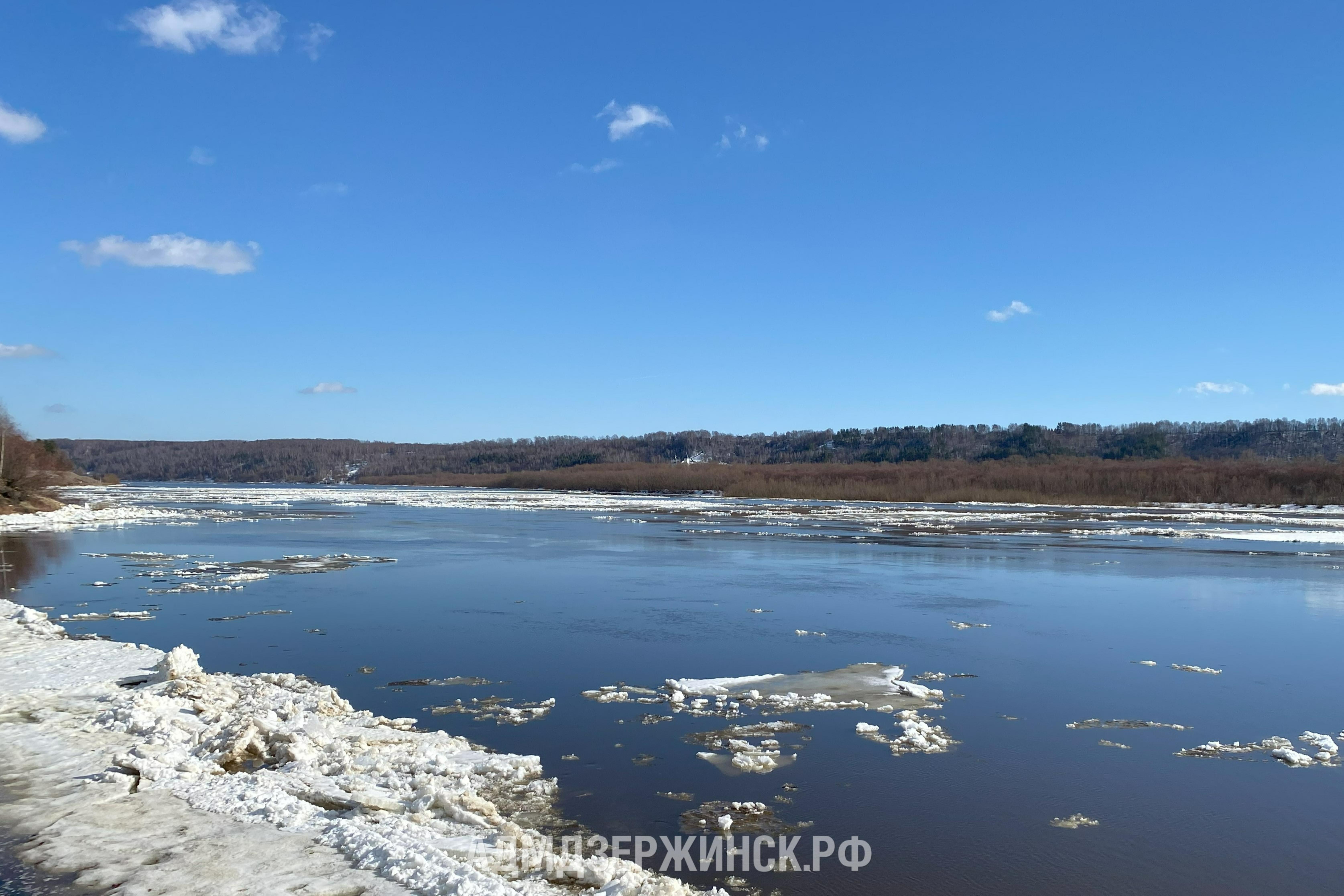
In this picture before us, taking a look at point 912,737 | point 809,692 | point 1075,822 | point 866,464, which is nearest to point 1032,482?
point 866,464

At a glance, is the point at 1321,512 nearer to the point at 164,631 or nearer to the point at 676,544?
the point at 676,544

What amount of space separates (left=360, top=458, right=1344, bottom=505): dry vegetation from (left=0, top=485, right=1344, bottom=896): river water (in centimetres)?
3217

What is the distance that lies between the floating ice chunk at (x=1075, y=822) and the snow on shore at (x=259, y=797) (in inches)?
101

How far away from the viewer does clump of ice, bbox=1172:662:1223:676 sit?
31.3ft

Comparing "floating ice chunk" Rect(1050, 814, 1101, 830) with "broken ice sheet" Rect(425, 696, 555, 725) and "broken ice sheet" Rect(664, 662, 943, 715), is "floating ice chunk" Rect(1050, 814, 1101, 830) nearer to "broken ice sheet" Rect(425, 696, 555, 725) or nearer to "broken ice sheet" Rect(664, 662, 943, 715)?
"broken ice sheet" Rect(664, 662, 943, 715)

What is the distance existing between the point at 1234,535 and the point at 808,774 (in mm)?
30159

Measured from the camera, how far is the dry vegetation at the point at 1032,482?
5372 centimetres

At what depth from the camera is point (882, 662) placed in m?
9.94

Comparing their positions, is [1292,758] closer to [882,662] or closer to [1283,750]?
[1283,750]

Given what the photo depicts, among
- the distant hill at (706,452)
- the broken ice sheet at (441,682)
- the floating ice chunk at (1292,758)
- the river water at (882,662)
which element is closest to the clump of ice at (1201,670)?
the river water at (882,662)

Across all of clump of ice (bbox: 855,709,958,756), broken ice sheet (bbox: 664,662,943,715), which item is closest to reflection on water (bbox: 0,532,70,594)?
broken ice sheet (bbox: 664,662,943,715)

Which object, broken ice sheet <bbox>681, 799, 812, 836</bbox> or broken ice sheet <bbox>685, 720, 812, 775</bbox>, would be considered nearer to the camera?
broken ice sheet <bbox>681, 799, 812, 836</bbox>

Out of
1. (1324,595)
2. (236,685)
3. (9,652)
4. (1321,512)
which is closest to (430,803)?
(236,685)

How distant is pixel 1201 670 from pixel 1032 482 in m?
54.7
